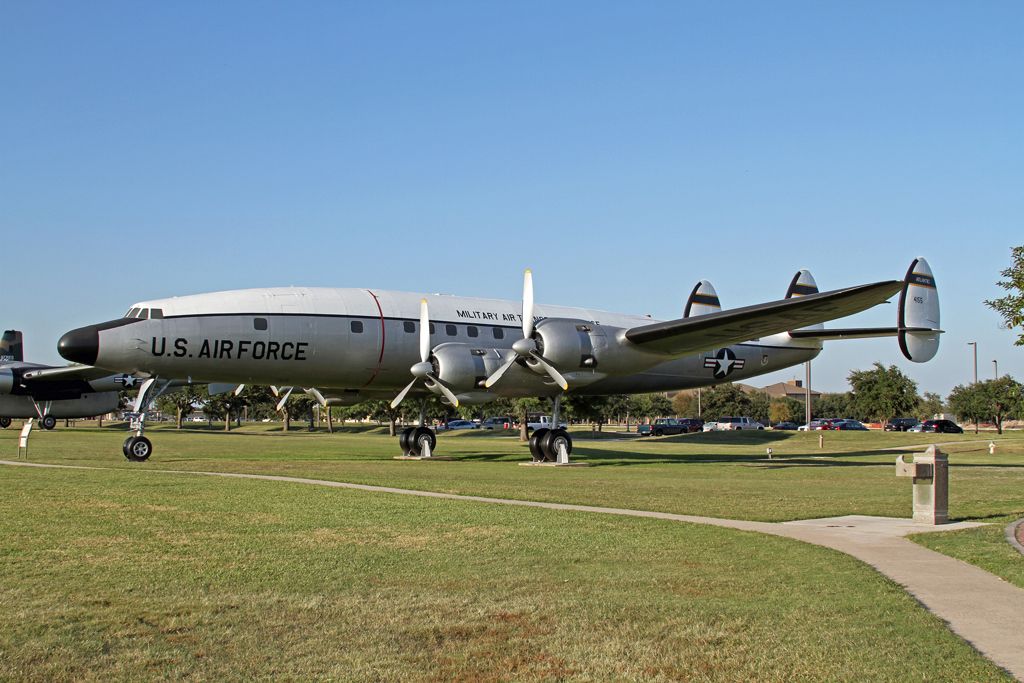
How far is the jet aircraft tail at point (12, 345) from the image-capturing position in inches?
2825

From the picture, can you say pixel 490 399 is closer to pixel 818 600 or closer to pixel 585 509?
pixel 585 509

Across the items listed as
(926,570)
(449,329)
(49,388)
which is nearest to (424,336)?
(449,329)

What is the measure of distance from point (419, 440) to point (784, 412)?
412 feet

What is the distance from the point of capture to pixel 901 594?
8734 mm

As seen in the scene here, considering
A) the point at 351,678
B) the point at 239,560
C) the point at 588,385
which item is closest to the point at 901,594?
the point at 351,678

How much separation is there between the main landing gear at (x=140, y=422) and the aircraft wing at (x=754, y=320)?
14.8 m

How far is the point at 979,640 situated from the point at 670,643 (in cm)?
237

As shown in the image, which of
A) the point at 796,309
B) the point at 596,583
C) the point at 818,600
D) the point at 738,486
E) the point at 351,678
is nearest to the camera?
the point at 351,678

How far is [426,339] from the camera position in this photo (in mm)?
30328

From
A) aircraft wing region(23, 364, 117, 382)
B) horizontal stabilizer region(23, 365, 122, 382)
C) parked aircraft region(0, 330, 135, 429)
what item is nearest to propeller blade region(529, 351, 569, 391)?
parked aircraft region(0, 330, 135, 429)

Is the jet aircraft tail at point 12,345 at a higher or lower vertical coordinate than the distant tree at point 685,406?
higher

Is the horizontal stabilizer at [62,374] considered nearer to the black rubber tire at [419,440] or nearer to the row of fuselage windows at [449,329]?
the black rubber tire at [419,440]

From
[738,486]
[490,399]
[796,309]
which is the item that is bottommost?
[738,486]

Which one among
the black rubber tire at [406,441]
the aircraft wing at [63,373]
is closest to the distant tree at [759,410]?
the aircraft wing at [63,373]
